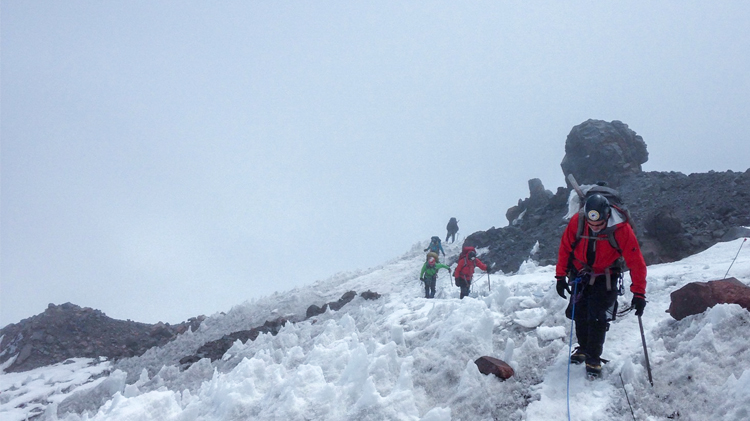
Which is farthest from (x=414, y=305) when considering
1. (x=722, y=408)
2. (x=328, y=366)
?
(x=722, y=408)

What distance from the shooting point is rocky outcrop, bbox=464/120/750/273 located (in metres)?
16.8

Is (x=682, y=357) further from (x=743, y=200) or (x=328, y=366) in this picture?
(x=743, y=200)

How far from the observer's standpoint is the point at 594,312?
5215mm

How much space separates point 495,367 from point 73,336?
1767 centimetres

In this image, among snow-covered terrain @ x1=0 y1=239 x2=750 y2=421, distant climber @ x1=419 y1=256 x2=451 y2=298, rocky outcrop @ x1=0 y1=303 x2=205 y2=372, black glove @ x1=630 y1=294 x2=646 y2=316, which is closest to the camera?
snow-covered terrain @ x1=0 y1=239 x2=750 y2=421

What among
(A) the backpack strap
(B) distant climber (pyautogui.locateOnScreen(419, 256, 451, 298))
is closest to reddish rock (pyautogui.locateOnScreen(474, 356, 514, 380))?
(A) the backpack strap

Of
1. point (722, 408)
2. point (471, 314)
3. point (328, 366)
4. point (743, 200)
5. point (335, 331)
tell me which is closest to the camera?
point (722, 408)

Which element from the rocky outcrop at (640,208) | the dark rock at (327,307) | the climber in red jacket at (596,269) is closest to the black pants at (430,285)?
the dark rock at (327,307)

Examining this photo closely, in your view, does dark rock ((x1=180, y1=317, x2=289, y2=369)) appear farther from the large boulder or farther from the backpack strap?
the large boulder

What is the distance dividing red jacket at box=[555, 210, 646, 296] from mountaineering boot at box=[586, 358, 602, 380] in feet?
2.88

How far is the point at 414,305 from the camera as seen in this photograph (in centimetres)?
990

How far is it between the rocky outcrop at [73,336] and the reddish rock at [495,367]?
570 inches

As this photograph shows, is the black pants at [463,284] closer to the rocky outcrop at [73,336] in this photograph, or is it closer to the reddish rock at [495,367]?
the reddish rock at [495,367]

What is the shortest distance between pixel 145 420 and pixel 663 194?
25183mm
